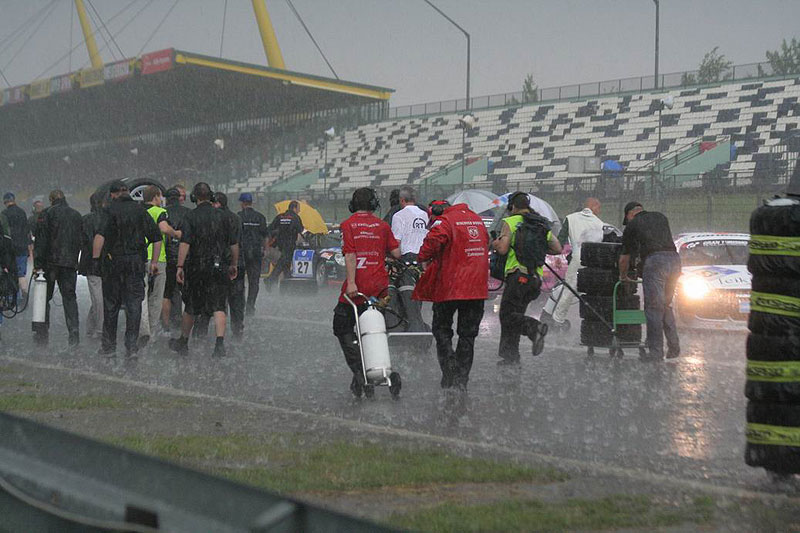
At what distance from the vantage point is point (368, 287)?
9.23 m

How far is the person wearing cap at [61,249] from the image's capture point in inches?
530

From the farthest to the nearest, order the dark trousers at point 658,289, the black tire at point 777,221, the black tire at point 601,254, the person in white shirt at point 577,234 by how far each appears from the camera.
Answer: the person in white shirt at point 577,234 → the black tire at point 601,254 → the dark trousers at point 658,289 → the black tire at point 777,221

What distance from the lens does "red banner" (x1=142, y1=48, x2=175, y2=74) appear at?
5509 centimetres

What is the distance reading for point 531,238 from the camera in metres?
11.1

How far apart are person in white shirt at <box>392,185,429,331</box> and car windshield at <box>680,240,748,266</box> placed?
4.18 meters

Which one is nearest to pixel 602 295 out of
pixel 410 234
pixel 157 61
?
pixel 410 234

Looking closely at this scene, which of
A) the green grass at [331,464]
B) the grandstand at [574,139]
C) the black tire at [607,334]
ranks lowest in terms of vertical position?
the green grass at [331,464]

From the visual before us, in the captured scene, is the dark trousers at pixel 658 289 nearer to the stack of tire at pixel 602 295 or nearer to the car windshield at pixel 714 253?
the stack of tire at pixel 602 295

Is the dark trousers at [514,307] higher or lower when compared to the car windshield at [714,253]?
lower

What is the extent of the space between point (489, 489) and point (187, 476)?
309 cm

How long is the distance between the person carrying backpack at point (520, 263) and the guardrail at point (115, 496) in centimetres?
795

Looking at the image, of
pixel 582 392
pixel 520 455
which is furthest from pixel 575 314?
pixel 520 455

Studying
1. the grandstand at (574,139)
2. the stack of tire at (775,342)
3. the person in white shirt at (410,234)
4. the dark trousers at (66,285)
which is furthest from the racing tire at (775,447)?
the grandstand at (574,139)

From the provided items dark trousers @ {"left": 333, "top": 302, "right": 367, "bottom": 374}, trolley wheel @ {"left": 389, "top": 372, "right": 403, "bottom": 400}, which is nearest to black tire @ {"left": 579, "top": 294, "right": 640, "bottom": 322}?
dark trousers @ {"left": 333, "top": 302, "right": 367, "bottom": 374}
